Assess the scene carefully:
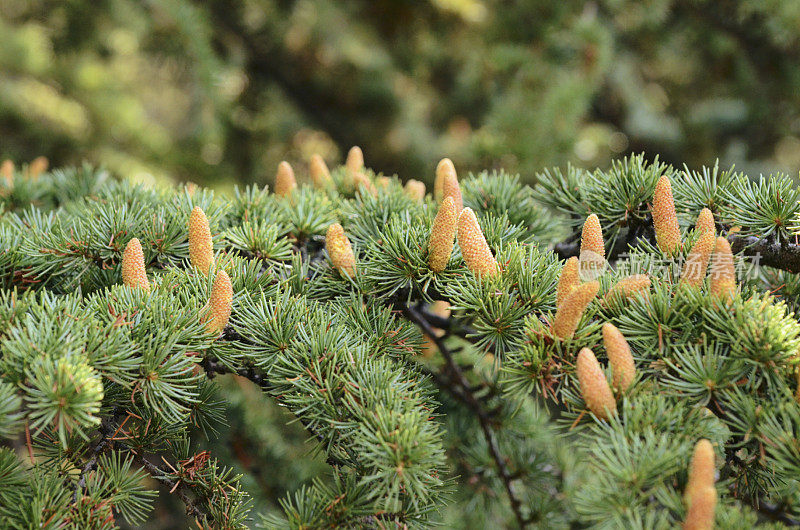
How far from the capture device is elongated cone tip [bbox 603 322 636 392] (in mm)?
618

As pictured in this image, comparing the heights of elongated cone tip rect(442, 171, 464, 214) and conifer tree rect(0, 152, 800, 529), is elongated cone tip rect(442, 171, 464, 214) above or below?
→ above

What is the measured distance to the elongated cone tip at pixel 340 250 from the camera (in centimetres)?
82

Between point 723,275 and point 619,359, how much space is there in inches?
6.6

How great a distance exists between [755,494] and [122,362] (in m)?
0.70

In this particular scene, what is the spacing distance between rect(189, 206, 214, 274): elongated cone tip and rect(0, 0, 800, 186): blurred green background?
1.23m

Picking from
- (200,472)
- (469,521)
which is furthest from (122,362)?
(469,521)

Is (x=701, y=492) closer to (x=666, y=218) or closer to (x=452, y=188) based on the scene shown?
(x=666, y=218)

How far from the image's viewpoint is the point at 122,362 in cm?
61

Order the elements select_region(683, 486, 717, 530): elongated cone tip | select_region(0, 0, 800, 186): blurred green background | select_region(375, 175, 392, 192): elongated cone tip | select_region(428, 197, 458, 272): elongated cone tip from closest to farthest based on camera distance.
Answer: select_region(683, 486, 717, 530): elongated cone tip, select_region(428, 197, 458, 272): elongated cone tip, select_region(375, 175, 392, 192): elongated cone tip, select_region(0, 0, 800, 186): blurred green background

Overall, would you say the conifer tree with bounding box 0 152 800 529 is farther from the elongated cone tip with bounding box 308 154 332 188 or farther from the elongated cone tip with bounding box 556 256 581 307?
the elongated cone tip with bounding box 308 154 332 188

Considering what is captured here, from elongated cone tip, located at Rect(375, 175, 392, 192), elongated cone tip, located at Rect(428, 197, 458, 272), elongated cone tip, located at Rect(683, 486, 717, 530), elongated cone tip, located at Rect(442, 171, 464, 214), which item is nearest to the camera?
elongated cone tip, located at Rect(683, 486, 717, 530)

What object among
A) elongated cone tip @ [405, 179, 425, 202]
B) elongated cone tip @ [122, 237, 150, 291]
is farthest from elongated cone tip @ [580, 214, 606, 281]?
elongated cone tip @ [122, 237, 150, 291]

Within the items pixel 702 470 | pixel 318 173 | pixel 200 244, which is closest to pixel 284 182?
pixel 318 173

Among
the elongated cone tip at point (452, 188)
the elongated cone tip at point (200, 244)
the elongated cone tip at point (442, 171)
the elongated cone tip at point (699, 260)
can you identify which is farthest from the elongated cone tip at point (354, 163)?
the elongated cone tip at point (699, 260)
